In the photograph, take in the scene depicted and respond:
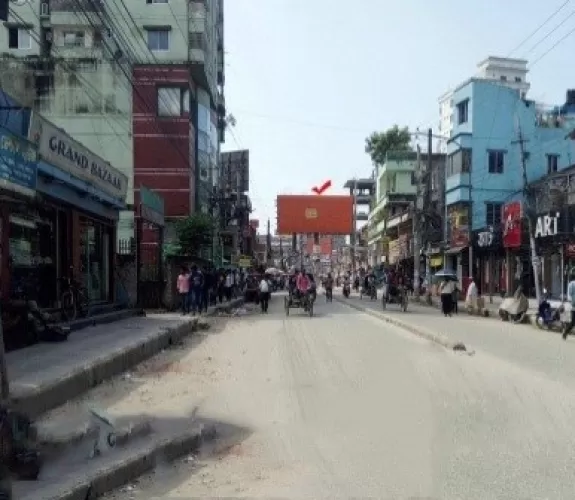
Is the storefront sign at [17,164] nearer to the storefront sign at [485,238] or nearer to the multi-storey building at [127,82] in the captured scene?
the storefront sign at [485,238]

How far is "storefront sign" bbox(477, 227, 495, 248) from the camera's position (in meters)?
39.7

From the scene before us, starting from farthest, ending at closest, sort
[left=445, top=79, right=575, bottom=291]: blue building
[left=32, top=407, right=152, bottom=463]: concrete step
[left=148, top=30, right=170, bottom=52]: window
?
[left=148, top=30, right=170, bottom=52]: window
[left=445, top=79, right=575, bottom=291]: blue building
[left=32, top=407, right=152, bottom=463]: concrete step

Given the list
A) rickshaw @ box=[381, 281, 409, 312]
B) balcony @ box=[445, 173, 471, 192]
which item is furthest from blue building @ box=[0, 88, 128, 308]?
balcony @ box=[445, 173, 471, 192]

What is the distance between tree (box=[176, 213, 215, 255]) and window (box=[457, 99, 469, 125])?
18982mm

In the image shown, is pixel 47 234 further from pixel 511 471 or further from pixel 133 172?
pixel 133 172

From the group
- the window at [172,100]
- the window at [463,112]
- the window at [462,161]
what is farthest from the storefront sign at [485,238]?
the window at [172,100]

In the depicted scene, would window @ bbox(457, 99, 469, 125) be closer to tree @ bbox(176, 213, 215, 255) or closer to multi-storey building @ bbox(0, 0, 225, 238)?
multi-storey building @ bbox(0, 0, 225, 238)

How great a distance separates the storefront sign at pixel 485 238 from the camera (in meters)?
39.7

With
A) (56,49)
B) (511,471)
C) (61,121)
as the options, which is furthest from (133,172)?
(511,471)

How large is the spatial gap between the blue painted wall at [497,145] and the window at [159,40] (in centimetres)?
1997

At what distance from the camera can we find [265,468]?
20.8 feet

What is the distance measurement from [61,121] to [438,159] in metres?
31.6

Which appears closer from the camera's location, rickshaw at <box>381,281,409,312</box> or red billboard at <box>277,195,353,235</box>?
rickshaw at <box>381,281,409,312</box>

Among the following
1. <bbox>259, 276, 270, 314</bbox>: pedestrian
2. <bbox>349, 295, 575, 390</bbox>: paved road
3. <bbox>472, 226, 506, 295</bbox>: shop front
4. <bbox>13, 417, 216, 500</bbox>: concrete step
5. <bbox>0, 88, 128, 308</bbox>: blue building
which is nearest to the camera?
<bbox>13, 417, 216, 500</bbox>: concrete step
